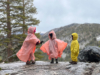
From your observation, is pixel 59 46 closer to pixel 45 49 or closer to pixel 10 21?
pixel 45 49

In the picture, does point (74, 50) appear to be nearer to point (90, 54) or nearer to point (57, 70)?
point (90, 54)

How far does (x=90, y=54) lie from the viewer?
7305mm

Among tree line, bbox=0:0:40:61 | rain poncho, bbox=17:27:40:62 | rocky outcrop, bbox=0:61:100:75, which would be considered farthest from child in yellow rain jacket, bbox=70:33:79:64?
tree line, bbox=0:0:40:61

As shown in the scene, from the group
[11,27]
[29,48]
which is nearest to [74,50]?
[29,48]

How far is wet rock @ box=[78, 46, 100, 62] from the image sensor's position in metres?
7.10

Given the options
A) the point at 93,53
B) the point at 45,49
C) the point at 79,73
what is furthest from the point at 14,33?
the point at 79,73

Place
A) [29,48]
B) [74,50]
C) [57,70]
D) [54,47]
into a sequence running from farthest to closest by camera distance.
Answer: [54,47] < [29,48] < [74,50] < [57,70]

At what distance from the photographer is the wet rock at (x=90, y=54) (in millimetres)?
7098

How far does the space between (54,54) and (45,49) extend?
749mm

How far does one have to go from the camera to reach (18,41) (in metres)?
15.5

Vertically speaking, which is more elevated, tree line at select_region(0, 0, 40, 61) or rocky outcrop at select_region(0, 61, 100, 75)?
tree line at select_region(0, 0, 40, 61)

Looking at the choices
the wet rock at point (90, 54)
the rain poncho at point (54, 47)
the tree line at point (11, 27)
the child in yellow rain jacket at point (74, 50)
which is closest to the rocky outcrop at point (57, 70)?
the child in yellow rain jacket at point (74, 50)

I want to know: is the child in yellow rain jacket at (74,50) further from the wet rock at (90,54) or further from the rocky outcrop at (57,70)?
the wet rock at (90,54)

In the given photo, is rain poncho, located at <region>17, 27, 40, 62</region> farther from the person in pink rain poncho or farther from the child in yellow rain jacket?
the child in yellow rain jacket
